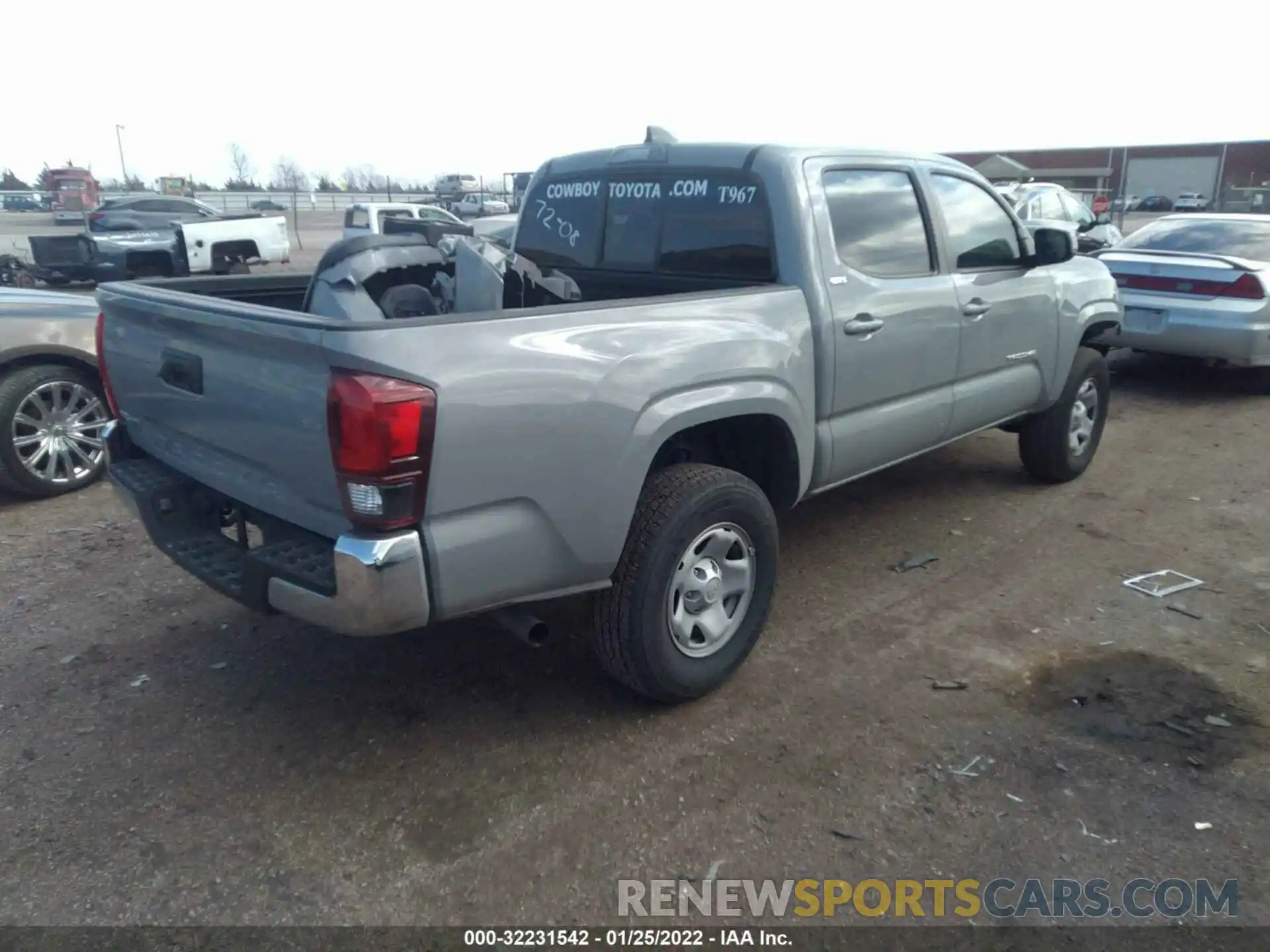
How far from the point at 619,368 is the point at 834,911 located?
1.70 m

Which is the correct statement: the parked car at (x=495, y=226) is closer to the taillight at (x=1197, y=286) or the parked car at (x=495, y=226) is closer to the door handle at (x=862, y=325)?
the taillight at (x=1197, y=286)

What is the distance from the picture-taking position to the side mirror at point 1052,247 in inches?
203

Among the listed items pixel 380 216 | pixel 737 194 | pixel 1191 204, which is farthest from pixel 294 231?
pixel 1191 204

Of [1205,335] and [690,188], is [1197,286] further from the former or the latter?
[690,188]

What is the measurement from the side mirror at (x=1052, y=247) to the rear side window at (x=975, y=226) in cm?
10

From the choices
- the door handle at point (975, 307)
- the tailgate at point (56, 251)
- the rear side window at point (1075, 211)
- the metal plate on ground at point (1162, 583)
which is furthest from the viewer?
the rear side window at point (1075, 211)

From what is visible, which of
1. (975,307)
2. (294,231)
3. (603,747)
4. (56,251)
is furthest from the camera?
(294,231)

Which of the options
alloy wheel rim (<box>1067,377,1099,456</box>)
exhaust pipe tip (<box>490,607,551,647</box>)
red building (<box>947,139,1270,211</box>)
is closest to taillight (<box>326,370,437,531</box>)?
exhaust pipe tip (<box>490,607,551,647</box>)

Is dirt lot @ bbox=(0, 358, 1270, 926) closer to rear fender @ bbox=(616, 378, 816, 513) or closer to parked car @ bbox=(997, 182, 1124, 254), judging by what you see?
rear fender @ bbox=(616, 378, 816, 513)

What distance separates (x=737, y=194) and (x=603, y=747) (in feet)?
7.54

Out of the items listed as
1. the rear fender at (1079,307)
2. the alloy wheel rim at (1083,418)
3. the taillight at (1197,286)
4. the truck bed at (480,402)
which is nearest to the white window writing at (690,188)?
the truck bed at (480,402)

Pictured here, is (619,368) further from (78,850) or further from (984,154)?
(984,154)

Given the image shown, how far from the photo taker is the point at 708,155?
417 centimetres

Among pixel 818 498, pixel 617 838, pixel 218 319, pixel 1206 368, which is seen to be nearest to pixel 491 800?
pixel 617 838
